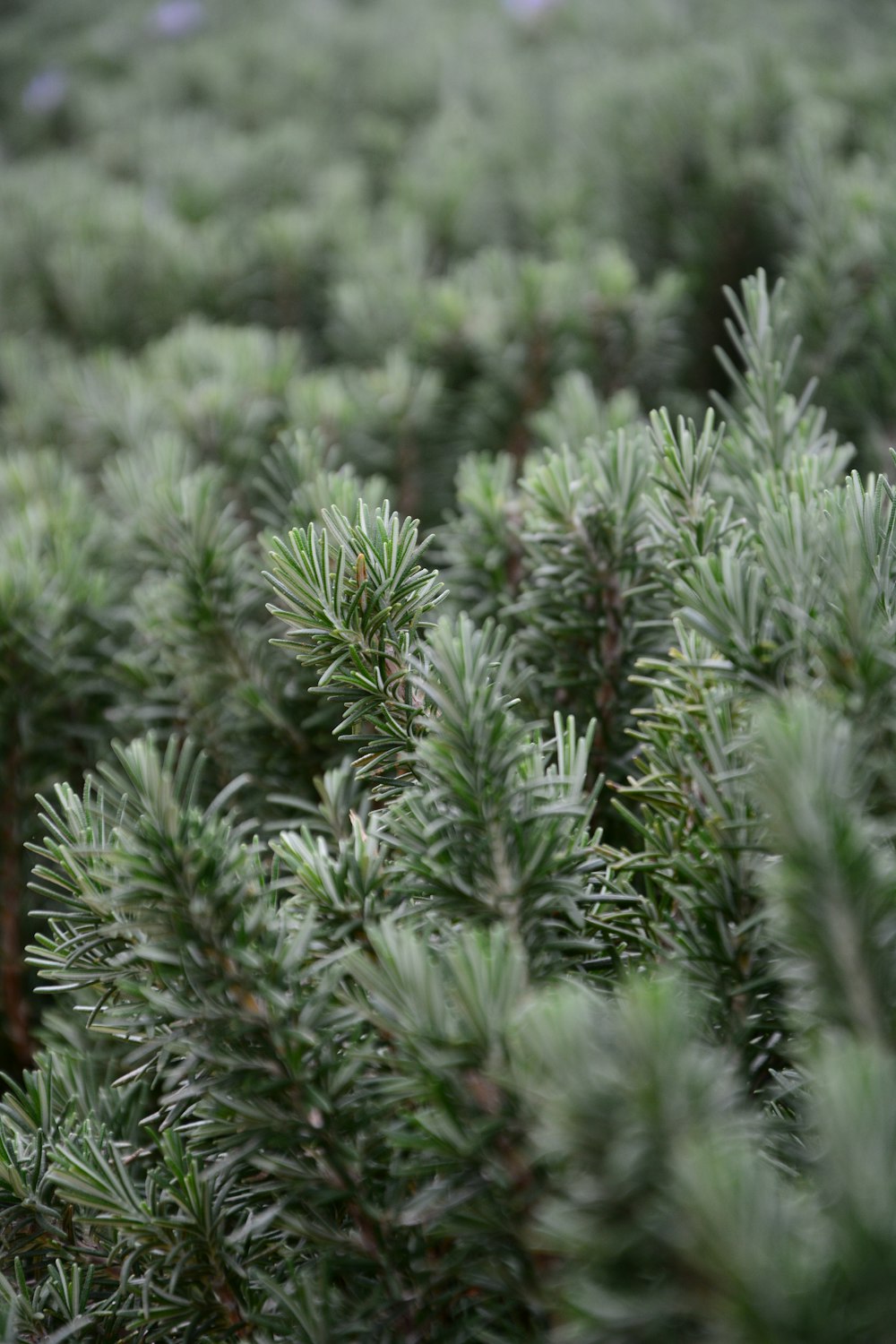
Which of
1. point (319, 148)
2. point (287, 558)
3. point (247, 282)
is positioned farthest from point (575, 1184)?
point (319, 148)

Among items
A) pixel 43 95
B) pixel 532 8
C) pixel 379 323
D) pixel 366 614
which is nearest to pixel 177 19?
pixel 43 95

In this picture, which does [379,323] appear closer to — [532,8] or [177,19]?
[532,8]

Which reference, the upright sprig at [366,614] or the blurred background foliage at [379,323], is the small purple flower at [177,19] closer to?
the blurred background foliage at [379,323]

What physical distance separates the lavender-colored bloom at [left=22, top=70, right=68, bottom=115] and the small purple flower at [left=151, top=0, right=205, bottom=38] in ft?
0.94

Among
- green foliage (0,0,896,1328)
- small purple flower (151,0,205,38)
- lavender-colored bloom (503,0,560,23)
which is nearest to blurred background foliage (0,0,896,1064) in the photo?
green foliage (0,0,896,1328)

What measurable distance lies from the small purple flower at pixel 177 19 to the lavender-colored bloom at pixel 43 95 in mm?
286

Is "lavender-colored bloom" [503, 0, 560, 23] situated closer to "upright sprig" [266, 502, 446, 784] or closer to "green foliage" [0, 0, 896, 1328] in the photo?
"green foliage" [0, 0, 896, 1328]

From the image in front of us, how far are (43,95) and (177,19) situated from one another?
1.20 ft

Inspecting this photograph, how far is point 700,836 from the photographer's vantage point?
32cm

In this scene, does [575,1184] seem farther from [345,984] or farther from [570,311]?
[570,311]

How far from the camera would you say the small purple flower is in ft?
5.46

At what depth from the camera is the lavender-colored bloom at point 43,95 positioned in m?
1.42

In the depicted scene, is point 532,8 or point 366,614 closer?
point 366,614

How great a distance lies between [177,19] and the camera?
166 centimetres
